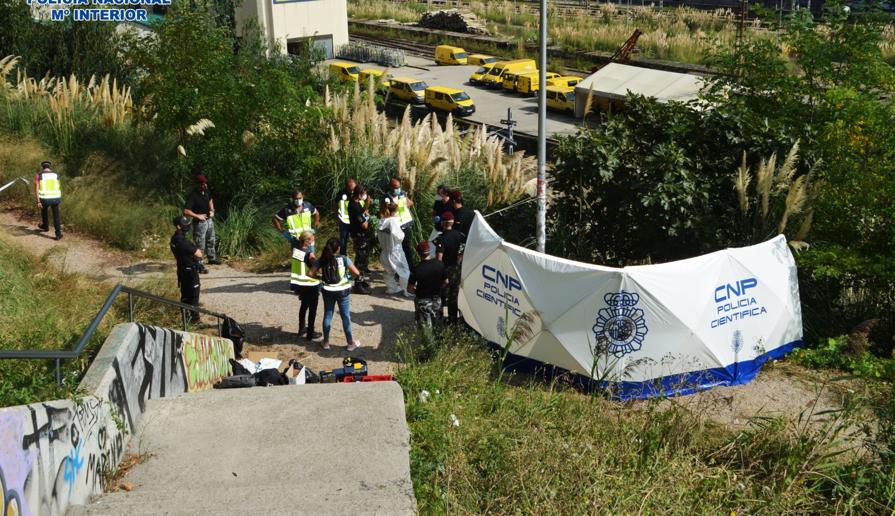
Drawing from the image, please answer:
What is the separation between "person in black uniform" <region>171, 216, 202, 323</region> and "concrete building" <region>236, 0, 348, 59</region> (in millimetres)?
29581

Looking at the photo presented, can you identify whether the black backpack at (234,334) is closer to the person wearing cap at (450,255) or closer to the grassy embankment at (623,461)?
the person wearing cap at (450,255)

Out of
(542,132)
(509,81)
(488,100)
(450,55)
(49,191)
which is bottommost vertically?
(488,100)

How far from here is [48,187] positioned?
1670 centimetres

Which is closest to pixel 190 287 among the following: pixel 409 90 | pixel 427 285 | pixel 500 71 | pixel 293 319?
pixel 293 319

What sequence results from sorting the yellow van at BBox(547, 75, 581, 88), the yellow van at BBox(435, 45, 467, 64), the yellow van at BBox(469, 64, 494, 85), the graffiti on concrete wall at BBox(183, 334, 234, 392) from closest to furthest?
the graffiti on concrete wall at BBox(183, 334, 234, 392), the yellow van at BBox(547, 75, 581, 88), the yellow van at BBox(469, 64, 494, 85), the yellow van at BBox(435, 45, 467, 64)

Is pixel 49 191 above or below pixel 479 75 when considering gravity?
above

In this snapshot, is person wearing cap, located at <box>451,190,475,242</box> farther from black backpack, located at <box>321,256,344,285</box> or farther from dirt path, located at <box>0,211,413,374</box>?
black backpack, located at <box>321,256,344,285</box>

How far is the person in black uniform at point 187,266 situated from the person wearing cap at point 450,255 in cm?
322

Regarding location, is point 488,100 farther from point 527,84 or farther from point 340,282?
point 340,282

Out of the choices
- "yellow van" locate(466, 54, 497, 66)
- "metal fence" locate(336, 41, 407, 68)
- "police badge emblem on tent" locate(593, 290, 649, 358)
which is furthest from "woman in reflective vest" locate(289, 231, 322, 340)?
"yellow van" locate(466, 54, 497, 66)

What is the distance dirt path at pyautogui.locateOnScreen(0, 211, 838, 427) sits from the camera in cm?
1037

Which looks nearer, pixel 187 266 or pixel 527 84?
pixel 187 266

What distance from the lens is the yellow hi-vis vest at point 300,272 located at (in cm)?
1203

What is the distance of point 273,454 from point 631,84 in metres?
34.6
